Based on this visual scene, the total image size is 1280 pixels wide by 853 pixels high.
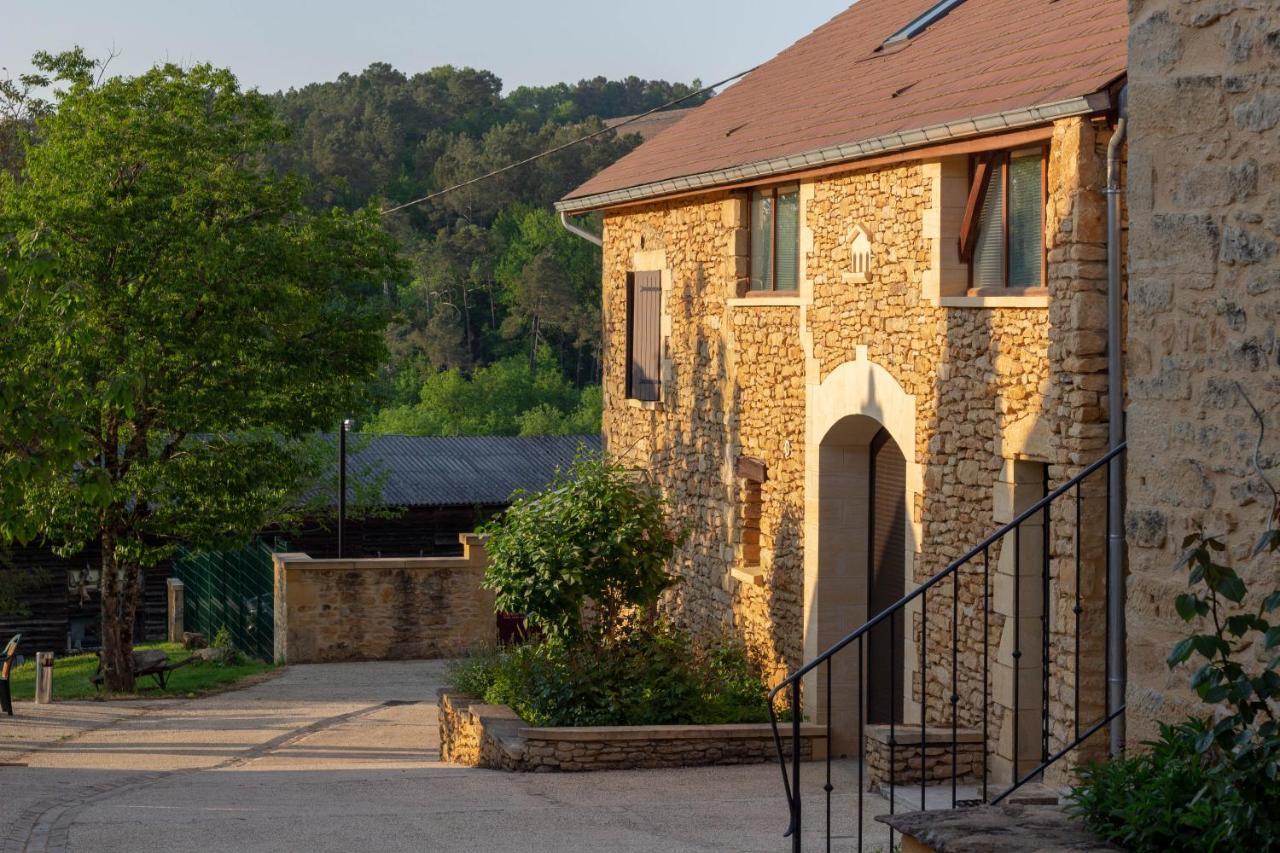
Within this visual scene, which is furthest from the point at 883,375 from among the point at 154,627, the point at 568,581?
the point at 154,627

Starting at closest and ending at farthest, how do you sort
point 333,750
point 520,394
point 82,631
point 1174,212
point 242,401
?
point 1174,212, point 333,750, point 242,401, point 82,631, point 520,394

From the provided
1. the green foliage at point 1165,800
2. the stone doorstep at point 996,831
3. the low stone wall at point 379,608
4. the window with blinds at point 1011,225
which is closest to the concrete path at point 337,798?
the stone doorstep at point 996,831

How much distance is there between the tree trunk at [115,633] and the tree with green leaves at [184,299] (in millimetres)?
28

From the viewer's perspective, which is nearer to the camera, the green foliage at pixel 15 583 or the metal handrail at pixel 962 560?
the metal handrail at pixel 962 560

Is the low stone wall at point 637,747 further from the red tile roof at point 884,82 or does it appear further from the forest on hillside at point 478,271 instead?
the forest on hillside at point 478,271

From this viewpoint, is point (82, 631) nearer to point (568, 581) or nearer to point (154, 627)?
point (154, 627)

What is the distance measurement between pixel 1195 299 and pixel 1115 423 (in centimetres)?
361

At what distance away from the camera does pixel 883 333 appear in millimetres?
11477

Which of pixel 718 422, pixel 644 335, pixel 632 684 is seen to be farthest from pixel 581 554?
pixel 644 335

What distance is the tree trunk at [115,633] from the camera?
19.9m

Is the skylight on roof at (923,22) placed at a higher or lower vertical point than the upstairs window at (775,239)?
higher

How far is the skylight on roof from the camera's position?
13.9 metres

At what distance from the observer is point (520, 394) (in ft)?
182

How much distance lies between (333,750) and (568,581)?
11.1 feet
